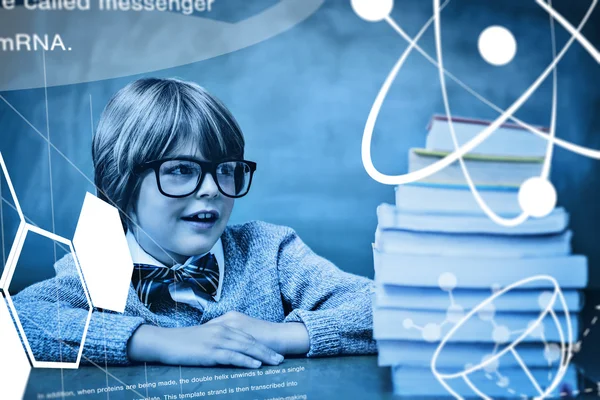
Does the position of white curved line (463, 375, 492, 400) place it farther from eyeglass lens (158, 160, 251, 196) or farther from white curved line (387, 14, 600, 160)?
eyeglass lens (158, 160, 251, 196)

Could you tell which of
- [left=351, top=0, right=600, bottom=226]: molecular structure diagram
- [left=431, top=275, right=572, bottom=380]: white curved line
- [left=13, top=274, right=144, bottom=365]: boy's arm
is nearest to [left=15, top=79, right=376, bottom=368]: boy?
[left=13, top=274, right=144, bottom=365]: boy's arm

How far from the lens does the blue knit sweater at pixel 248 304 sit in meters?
1.23

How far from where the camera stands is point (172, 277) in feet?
4.19

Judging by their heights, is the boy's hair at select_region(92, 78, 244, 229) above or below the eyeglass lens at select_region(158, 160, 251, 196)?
above

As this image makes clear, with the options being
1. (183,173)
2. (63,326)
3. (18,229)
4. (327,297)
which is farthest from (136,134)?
(327,297)

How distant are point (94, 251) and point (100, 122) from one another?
0.84 feet

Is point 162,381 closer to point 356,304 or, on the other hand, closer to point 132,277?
point 132,277

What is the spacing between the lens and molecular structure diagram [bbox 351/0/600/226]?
1.31 m

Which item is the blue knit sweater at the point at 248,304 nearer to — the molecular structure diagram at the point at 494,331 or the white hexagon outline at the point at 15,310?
the white hexagon outline at the point at 15,310

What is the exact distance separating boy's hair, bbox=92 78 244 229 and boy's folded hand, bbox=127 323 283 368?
23 cm

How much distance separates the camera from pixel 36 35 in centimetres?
121

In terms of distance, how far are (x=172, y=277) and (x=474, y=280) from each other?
620 mm
